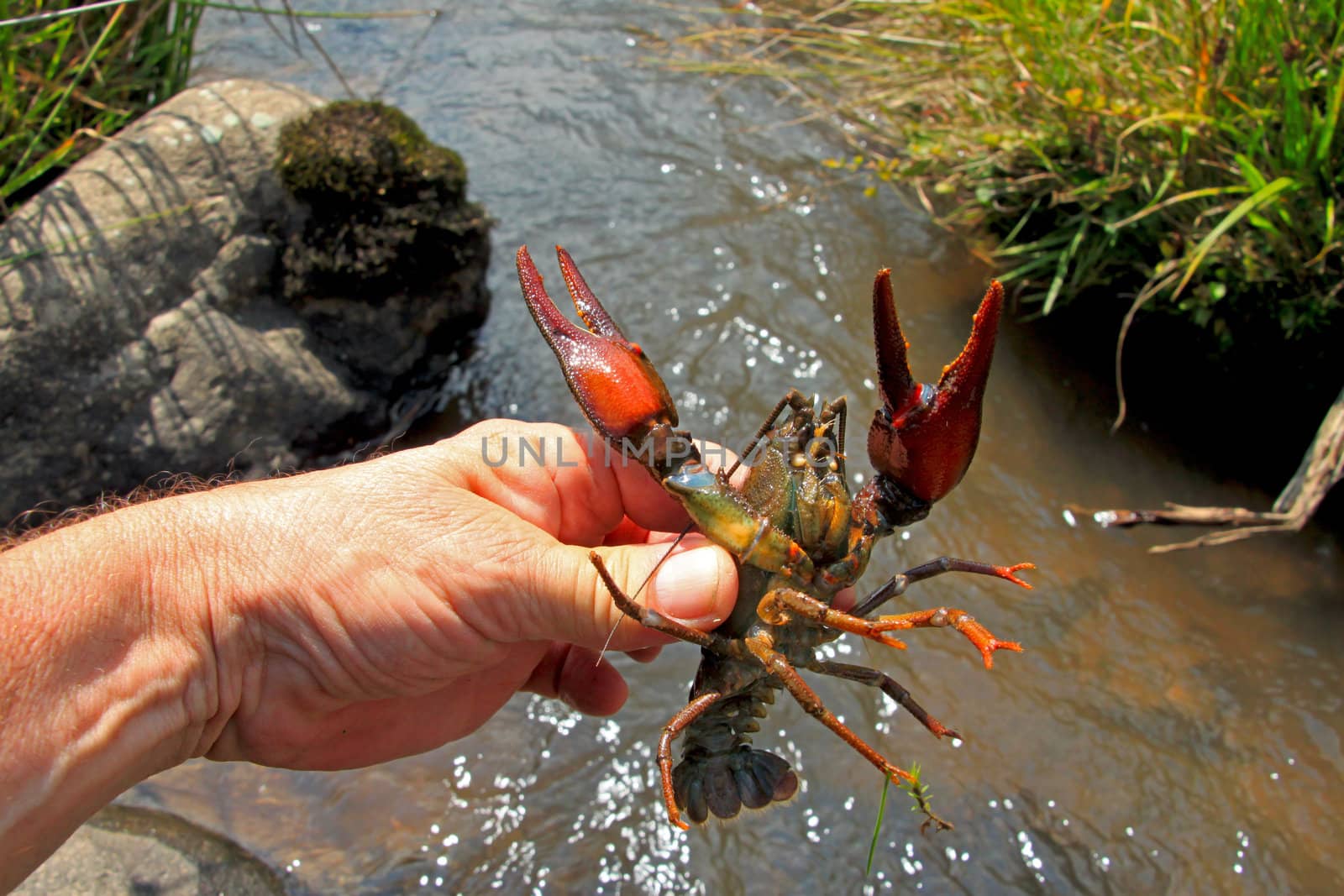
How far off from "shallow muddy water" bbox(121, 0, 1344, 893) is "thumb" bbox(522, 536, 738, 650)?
5.10ft

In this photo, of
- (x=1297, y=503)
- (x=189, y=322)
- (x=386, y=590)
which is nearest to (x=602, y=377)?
(x=386, y=590)

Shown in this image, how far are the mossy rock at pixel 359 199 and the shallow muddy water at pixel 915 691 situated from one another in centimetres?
78

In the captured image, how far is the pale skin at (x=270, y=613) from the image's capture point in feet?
6.88

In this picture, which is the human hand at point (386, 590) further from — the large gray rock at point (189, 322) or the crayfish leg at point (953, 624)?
the large gray rock at point (189, 322)

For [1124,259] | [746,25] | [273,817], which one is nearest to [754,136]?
[746,25]

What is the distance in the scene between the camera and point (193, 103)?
203 inches

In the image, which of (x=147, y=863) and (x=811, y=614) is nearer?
(x=811, y=614)

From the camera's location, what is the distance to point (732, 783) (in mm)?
2904

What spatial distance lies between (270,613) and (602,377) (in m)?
1.07

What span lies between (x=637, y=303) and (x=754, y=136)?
1984 millimetres

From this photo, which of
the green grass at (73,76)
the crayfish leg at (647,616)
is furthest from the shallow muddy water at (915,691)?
the green grass at (73,76)

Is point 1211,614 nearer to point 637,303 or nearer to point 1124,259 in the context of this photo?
point 1124,259

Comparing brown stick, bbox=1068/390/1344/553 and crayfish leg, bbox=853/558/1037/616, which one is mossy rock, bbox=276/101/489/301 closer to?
crayfish leg, bbox=853/558/1037/616

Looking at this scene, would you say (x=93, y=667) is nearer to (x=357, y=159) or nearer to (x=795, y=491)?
(x=795, y=491)
